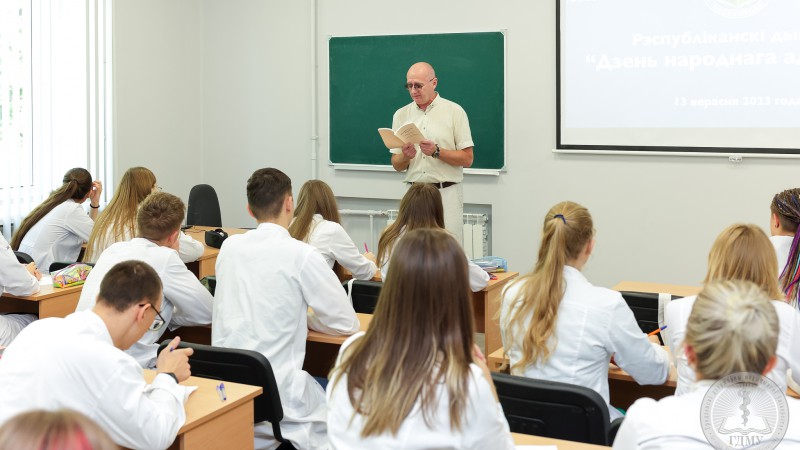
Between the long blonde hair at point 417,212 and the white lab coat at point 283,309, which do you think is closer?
the white lab coat at point 283,309

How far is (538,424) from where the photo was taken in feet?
8.48

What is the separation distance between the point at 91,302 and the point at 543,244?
1834 millimetres

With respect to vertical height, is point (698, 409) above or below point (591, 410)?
above

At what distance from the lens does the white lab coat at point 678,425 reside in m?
1.69

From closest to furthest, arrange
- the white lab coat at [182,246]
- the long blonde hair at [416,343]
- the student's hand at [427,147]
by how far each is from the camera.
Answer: the long blonde hair at [416,343]
the white lab coat at [182,246]
the student's hand at [427,147]

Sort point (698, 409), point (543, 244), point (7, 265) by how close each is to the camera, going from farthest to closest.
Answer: point (7, 265)
point (543, 244)
point (698, 409)

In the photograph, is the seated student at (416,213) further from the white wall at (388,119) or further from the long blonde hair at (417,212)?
the white wall at (388,119)

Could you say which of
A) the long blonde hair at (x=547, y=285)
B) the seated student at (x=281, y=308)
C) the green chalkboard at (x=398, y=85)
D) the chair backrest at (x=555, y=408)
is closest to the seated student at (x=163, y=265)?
the seated student at (x=281, y=308)

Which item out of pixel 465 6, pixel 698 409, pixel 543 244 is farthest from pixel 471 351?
pixel 465 6

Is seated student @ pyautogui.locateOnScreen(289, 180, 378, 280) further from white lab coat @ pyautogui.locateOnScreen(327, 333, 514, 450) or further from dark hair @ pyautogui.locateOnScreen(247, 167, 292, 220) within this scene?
white lab coat @ pyautogui.locateOnScreen(327, 333, 514, 450)

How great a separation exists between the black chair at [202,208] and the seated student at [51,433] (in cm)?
577

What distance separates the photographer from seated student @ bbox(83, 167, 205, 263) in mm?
4824

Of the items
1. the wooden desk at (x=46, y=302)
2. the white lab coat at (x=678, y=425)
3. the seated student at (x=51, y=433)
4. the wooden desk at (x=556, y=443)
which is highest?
the seated student at (x=51, y=433)

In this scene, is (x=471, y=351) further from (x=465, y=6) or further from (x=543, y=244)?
(x=465, y=6)
